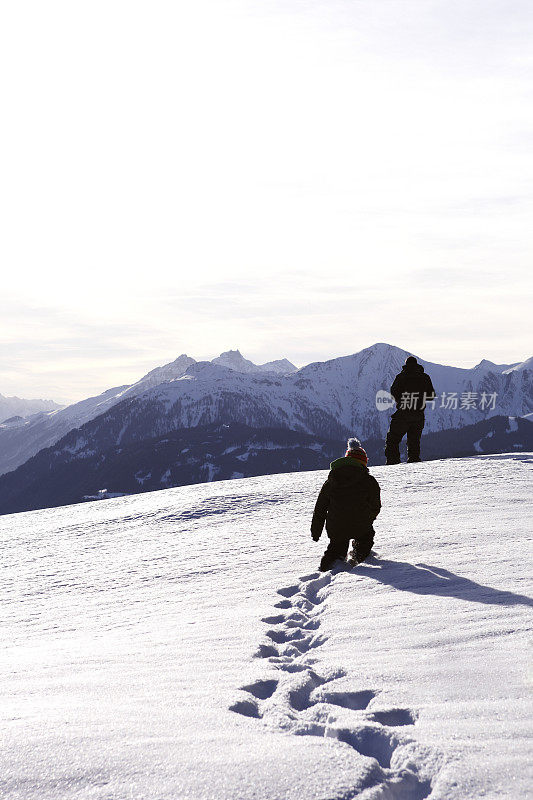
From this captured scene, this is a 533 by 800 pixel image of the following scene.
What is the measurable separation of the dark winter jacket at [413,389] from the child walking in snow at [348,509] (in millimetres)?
8908

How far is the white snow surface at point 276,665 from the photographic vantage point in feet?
10.7

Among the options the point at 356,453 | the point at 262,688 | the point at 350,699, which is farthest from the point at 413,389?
the point at 350,699

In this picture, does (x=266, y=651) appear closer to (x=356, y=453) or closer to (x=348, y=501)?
(x=348, y=501)

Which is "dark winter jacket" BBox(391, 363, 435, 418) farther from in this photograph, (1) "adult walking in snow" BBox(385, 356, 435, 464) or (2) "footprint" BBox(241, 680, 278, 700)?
(2) "footprint" BBox(241, 680, 278, 700)

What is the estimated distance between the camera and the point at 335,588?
318 inches

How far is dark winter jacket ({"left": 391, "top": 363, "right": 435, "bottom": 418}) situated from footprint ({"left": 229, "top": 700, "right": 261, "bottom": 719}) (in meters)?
14.7

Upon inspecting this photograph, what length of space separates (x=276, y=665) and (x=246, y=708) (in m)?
1.09

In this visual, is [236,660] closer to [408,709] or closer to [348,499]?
[408,709]

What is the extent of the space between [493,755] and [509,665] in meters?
1.42

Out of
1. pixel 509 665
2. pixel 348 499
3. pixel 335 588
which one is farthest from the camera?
pixel 348 499

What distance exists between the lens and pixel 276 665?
18.1ft

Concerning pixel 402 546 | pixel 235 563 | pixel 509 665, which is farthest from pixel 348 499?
pixel 509 665

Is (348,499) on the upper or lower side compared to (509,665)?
upper

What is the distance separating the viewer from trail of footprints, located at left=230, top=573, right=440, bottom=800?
131 inches
